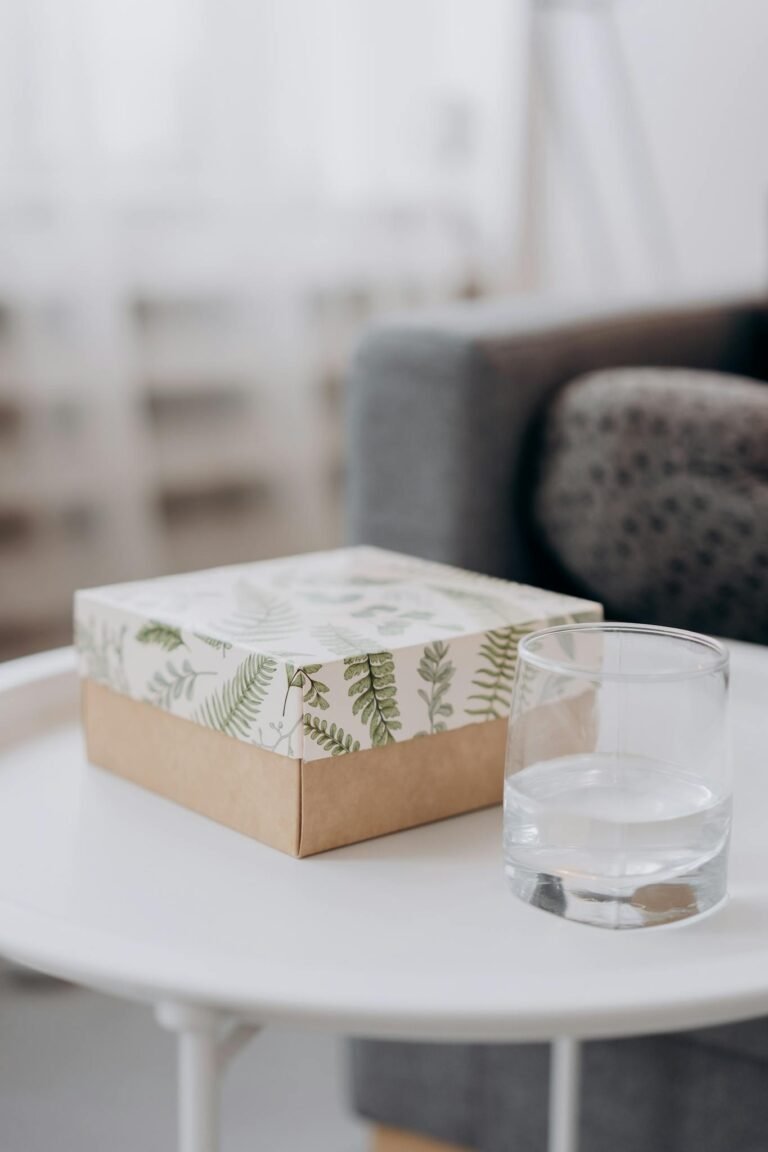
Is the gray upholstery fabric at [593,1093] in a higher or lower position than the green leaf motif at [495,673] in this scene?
lower

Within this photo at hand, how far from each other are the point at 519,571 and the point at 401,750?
502 mm

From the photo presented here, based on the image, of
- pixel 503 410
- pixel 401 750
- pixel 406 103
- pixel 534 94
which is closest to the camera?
pixel 401 750

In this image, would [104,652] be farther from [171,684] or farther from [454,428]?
[454,428]

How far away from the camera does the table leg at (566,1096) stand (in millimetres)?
825

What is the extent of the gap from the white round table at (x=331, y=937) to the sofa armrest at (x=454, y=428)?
16.8 inches

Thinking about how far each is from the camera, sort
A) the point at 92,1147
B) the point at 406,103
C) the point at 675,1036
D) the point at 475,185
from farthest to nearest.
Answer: the point at 475,185 → the point at 406,103 → the point at 92,1147 → the point at 675,1036

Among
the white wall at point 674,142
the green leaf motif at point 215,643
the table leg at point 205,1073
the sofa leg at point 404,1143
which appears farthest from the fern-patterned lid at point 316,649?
the white wall at point 674,142

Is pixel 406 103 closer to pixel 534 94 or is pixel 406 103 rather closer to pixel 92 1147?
pixel 534 94

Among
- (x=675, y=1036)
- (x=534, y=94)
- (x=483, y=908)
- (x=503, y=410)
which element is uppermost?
(x=534, y=94)

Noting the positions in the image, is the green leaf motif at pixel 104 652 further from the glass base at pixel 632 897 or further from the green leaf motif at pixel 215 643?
the glass base at pixel 632 897

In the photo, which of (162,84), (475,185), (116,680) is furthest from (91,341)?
(116,680)

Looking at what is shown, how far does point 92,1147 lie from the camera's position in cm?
111

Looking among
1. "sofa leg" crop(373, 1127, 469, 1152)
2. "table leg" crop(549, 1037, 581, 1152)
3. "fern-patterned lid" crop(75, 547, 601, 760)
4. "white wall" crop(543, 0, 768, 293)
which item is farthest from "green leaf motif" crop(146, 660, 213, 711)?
"white wall" crop(543, 0, 768, 293)

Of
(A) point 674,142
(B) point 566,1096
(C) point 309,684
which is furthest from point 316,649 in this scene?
(A) point 674,142
